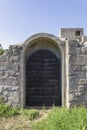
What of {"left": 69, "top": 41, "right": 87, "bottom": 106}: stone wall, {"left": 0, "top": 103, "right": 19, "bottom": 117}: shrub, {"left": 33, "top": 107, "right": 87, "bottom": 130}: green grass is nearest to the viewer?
{"left": 33, "top": 107, "right": 87, "bottom": 130}: green grass

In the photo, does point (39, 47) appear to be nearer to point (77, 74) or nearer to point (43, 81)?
point (43, 81)

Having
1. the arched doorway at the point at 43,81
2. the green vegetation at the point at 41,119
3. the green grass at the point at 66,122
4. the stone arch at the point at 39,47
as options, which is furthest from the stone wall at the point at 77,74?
the green grass at the point at 66,122

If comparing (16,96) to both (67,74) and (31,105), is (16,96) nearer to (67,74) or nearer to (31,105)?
(31,105)

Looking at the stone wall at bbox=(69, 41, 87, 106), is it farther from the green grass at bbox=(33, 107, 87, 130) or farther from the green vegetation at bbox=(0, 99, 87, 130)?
the green grass at bbox=(33, 107, 87, 130)

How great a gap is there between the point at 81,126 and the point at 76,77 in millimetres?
2263

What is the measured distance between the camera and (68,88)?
21.2 ft

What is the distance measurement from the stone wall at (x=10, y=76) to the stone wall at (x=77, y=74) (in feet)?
5.57

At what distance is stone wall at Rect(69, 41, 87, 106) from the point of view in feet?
21.2

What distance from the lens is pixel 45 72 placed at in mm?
7051

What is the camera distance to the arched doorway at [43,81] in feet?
23.1

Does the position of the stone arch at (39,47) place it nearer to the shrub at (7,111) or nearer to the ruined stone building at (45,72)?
the ruined stone building at (45,72)

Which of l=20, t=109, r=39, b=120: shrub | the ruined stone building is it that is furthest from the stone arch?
l=20, t=109, r=39, b=120: shrub

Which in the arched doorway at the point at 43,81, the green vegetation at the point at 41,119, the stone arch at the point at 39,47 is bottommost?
the green vegetation at the point at 41,119

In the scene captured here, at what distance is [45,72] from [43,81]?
1.03ft
